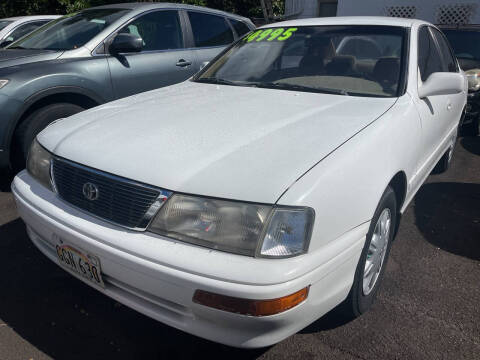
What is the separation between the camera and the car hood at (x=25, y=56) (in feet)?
11.9

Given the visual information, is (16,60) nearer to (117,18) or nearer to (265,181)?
(117,18)

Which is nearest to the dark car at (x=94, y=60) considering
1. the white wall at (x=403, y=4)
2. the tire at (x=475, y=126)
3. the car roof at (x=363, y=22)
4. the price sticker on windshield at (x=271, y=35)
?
the price sticker on windshield at (x=271, y=35)

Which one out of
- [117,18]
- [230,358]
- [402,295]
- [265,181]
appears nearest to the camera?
[265,181]

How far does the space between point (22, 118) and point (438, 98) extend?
11.0 ft

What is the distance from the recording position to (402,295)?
235cm

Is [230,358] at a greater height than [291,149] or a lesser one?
lesser

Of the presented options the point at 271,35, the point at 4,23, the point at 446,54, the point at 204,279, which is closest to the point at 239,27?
the point at 271,35

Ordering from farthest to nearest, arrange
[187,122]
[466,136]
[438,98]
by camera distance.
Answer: [466,136] → [438,98] → [187,122]

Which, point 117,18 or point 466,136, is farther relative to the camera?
point 466,136

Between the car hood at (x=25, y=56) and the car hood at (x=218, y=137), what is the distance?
160 centimetres

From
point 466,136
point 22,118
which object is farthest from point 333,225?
point 466,136

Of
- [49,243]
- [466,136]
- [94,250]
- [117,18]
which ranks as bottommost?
[466,136]

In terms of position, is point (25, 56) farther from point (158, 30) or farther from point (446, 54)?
point (446, 54)

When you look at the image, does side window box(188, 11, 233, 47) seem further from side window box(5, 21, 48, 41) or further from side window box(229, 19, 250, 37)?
side window box(5, 21, 48, 41)
